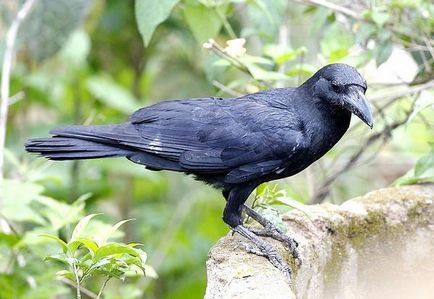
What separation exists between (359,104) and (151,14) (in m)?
0.94

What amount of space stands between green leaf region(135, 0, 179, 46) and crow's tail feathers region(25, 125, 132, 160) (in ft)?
1.55

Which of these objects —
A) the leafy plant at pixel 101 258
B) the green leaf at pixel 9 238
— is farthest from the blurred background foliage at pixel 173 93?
the leafy plant at pixel 101 258

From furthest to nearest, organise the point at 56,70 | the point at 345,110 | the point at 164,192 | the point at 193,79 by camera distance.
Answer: the point at 164,192
the point at 56,70
the point at 193,79
the point at 345,110

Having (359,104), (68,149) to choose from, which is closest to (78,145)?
(68,149)

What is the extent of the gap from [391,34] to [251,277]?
1717 mm

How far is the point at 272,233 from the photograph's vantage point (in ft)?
9.47

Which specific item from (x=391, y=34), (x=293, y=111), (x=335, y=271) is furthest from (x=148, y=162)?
(x=391, y=34)

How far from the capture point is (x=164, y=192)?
653 cm

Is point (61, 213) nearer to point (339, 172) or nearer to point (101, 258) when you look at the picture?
point (101, 258)

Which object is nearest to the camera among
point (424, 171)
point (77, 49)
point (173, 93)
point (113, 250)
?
point (113, 250)

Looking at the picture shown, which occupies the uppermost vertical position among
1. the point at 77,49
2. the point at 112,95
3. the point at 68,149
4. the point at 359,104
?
the point at 77,49

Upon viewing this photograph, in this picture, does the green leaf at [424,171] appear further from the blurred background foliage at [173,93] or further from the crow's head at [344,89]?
the crow's head at [344,89]

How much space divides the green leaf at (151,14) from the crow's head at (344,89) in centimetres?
66

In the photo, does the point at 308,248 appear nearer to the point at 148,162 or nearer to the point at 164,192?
the point at 148,162
